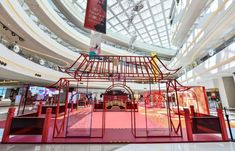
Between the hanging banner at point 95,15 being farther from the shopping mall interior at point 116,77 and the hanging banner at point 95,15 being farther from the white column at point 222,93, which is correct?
the white column at point 222,93

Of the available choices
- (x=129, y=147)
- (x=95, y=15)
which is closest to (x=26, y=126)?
(x=129, y=147)

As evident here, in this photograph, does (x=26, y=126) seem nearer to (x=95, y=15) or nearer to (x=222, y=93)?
(x=95, y=15)

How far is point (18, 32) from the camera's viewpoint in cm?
873

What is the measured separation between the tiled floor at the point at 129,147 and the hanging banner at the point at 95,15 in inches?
170

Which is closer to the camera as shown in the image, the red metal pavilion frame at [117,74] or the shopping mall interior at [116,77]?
the shopping mall interior at [116,77]

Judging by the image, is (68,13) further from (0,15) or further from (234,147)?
(234,147)

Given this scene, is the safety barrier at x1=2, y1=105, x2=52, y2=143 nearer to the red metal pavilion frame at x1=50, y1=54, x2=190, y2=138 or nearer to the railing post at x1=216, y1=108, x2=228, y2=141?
the red metal pavilion frame at x1=50, y1=54, x2=190, y2=138

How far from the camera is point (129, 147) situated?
267cm

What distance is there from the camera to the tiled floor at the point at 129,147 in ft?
8.43

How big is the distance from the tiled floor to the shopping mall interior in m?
0.02

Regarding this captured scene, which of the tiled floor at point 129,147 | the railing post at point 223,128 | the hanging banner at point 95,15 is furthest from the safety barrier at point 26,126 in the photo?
the railing post at point 223,128

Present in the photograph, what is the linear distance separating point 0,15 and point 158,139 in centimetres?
997

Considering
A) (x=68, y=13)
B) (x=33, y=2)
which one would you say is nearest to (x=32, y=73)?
(x=33, y=2)

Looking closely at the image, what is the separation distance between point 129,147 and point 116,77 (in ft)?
7.05
